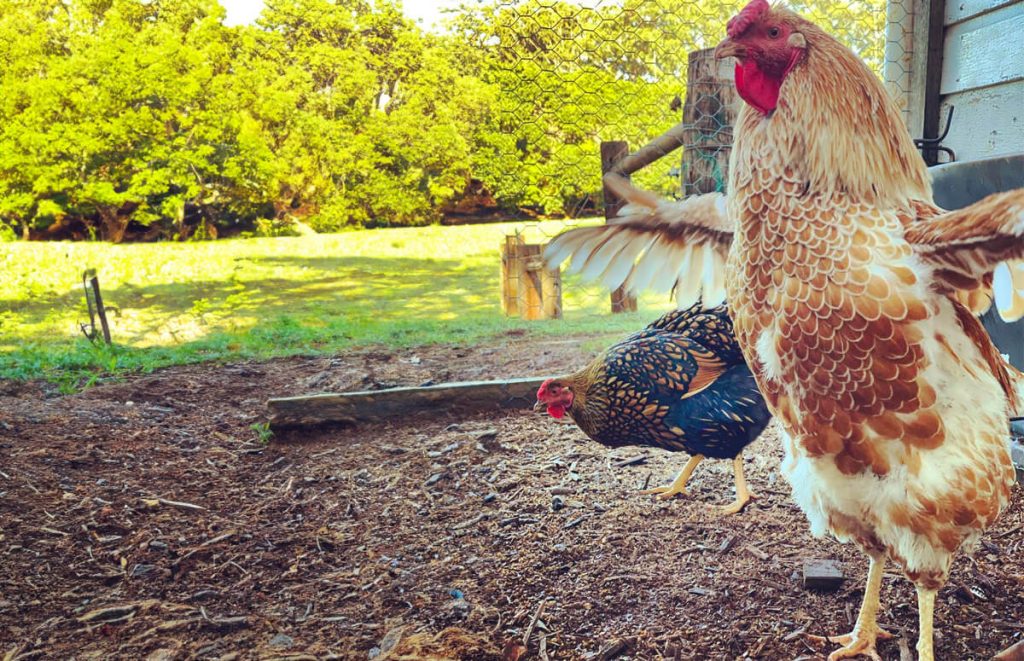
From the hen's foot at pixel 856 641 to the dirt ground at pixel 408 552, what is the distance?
0.03 meters

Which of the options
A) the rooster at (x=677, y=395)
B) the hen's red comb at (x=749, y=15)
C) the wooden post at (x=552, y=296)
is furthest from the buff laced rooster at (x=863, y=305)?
the wooden post at (x=552, y=296)

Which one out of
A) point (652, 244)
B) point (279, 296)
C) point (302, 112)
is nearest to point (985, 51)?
point (652, 244)

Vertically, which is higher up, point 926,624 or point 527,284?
point 527,284

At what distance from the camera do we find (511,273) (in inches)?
173

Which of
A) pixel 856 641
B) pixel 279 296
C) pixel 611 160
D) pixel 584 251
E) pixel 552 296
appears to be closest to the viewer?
pixel 856 641

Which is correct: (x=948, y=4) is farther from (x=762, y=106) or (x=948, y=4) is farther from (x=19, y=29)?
(x=19, y=29)

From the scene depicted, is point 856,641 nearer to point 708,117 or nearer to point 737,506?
point 737,506

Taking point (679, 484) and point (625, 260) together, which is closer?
point (625, 260)

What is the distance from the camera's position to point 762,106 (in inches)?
49.9

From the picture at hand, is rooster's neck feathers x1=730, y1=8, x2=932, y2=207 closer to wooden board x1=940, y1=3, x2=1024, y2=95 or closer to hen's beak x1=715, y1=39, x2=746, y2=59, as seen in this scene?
hen's beak x1=715, y1=39, x2=746, y2=59

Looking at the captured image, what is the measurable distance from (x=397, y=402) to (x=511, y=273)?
170 centimetres

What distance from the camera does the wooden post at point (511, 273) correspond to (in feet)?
14.0

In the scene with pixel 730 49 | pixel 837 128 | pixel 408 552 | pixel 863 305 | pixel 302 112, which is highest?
pixel 302 112

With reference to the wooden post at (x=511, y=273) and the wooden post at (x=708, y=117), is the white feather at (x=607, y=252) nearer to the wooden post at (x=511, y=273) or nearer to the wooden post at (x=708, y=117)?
the wooden post at (x=708, y=117)
